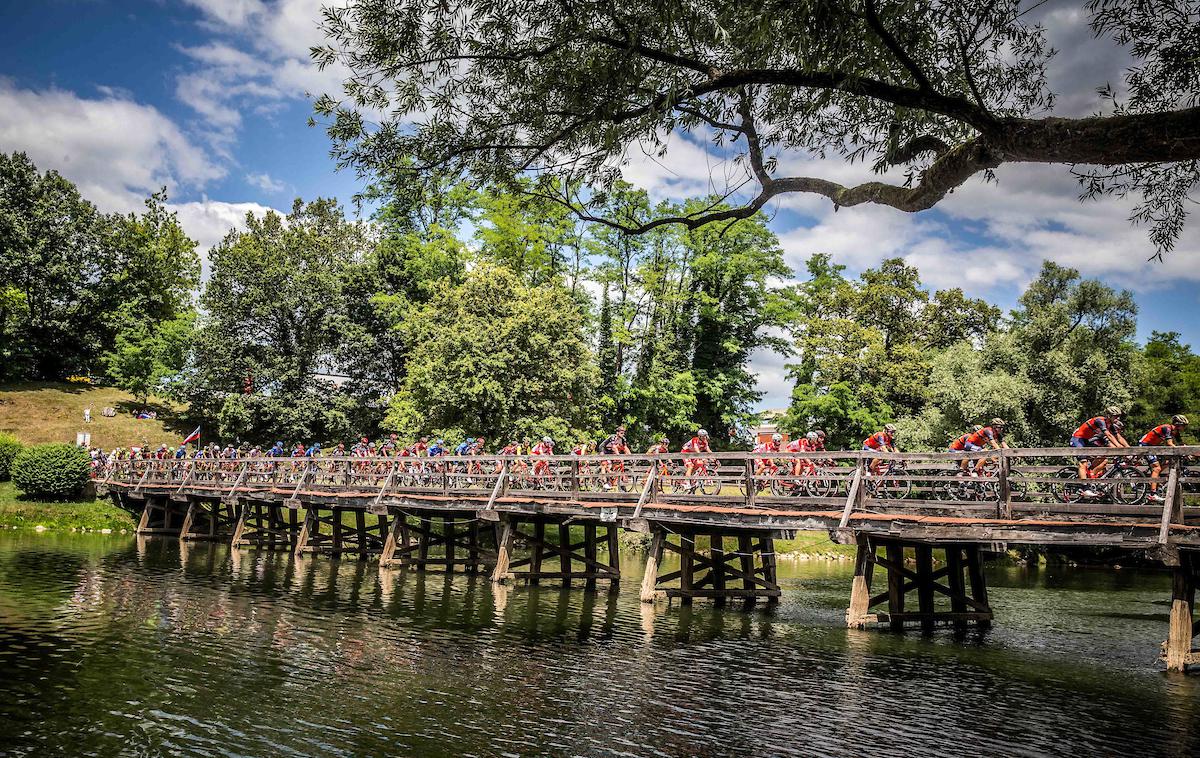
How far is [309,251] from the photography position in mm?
57375

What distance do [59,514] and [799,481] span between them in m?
38.8

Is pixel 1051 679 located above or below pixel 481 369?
below

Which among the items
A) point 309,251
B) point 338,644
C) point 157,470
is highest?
point 309,251

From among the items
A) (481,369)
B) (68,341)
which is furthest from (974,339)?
(68,341)

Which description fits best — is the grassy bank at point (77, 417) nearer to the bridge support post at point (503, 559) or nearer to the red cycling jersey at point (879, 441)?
the bridge support post at point (503, 559)

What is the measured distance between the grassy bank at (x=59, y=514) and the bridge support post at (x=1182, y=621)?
4451cm

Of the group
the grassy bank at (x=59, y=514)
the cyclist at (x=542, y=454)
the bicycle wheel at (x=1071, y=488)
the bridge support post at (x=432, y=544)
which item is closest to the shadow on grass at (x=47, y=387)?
the grassy bank at (x=59, y=514)

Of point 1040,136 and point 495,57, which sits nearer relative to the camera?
point 1040,136

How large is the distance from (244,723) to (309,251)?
50.3 meters

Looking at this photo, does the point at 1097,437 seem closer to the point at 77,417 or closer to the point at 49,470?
the point at 49,470

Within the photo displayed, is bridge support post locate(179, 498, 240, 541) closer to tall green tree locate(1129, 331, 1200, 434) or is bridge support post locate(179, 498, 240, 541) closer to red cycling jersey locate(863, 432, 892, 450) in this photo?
red cycling jersey locate(863, 432, 892, 450)

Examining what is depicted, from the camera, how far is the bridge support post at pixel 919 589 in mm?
18844

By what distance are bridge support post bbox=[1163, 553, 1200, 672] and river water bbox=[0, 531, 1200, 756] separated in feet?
0.99

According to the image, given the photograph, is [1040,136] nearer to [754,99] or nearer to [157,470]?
[754,99]
